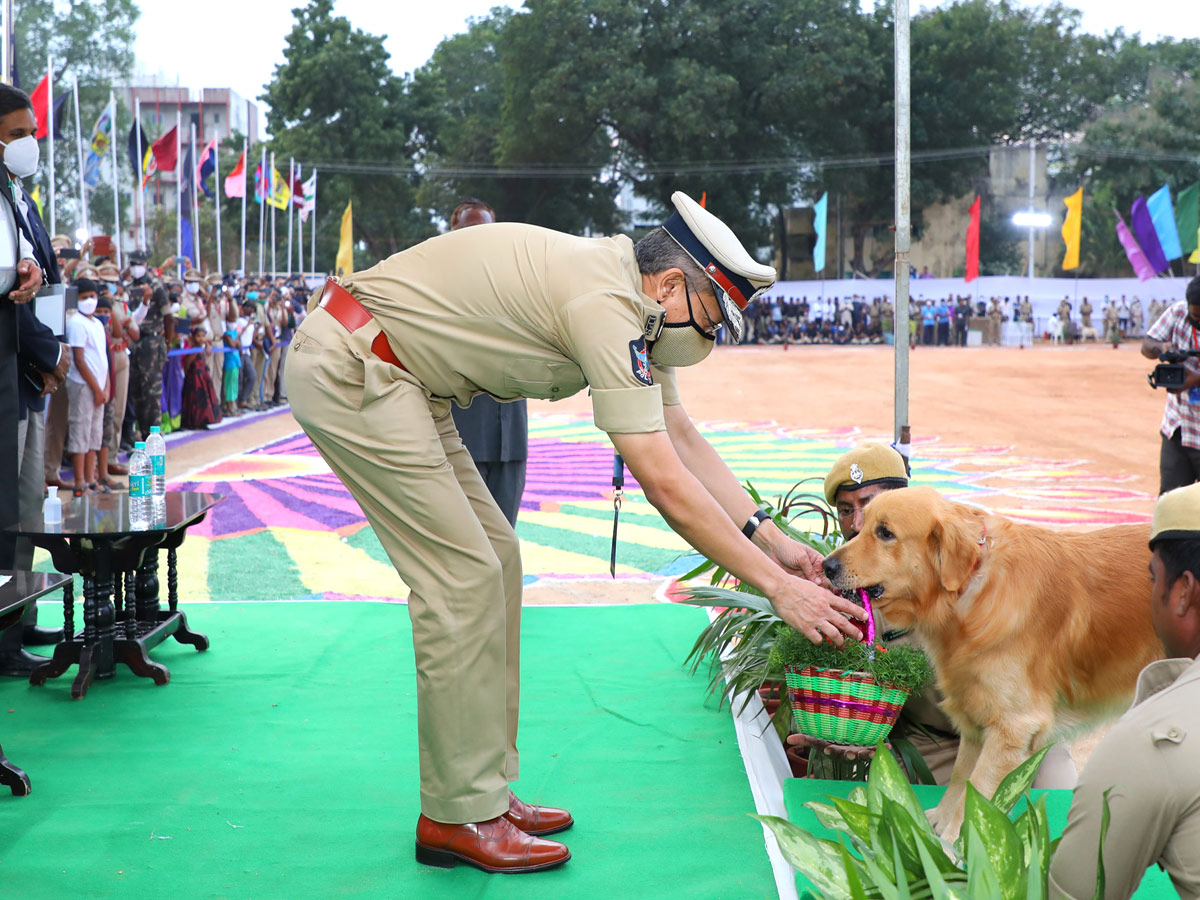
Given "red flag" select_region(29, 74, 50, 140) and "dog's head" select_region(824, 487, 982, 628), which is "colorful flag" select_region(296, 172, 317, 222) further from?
"dog's head" select_region(824, 487, 982, 628)

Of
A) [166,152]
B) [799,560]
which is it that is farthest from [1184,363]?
[166,152]

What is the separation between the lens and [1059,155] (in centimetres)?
5875

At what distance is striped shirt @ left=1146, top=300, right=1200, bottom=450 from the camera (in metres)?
7.01

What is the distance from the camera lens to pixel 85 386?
10.3 metres

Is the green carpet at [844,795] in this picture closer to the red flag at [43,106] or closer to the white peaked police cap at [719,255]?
the white peaked police cap at [719,255]

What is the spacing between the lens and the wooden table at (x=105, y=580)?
4.83 metres

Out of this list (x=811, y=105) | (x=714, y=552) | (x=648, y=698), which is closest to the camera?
(x=714, y=552)

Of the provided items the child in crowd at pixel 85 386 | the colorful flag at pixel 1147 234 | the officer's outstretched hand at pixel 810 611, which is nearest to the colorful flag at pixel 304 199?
the colorful flag at pixel 1147 234

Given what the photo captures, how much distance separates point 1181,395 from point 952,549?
4.54 m

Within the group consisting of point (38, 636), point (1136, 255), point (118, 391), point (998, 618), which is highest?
point (1136, 255)

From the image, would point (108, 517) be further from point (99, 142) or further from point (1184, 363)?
point (99, 142)

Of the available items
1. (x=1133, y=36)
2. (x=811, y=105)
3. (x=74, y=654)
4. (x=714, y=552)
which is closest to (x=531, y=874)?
(x=714, y=552)

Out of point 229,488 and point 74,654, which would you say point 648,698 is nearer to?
point 74,654

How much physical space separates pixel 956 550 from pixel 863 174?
183ft
